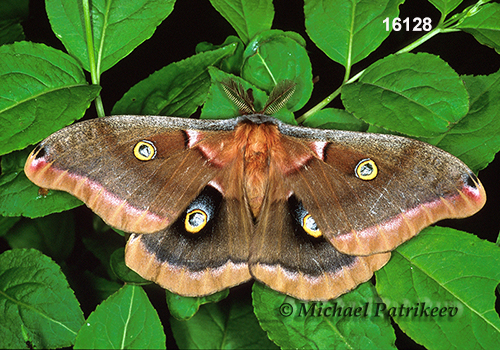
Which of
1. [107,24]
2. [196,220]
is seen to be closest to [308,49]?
[107,24]

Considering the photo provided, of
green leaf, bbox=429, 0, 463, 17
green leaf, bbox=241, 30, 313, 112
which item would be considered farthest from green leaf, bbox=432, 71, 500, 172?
green leaf, bbox=241, 30, 313, 112

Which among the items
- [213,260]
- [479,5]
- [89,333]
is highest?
[479,5]

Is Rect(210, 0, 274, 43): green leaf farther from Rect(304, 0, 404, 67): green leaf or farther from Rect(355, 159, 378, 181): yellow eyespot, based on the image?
Rect(355, 159, 378, 181): yellow eyespot

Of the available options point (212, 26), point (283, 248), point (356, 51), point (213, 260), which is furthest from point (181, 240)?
point (212, 26)

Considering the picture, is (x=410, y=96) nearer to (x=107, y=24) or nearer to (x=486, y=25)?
(x=486, y=25)

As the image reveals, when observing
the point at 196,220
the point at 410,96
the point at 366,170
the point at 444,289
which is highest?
the point at 410,96

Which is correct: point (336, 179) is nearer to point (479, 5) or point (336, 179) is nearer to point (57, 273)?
point (479, 5)
